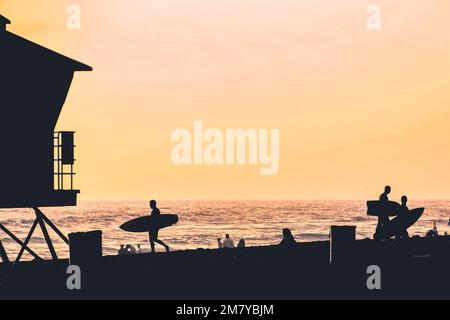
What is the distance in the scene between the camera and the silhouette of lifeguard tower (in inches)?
1115

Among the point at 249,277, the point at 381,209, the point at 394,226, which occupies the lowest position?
the point at 249,277

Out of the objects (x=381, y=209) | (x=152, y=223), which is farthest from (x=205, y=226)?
(x=381, y=209)

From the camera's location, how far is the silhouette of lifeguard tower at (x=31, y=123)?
2833 cm

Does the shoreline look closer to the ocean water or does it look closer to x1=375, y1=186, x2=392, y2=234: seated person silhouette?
x1=375, y1=186, x2=392, y2=234: seated person silhouette

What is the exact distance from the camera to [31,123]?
29.1 metres

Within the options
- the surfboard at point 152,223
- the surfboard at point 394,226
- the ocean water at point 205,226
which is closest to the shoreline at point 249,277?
the surfboard at point 394,226

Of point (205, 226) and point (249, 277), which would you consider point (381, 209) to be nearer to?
point (249, 277)

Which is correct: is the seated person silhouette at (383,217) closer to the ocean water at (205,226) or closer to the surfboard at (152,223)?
the surfboard at (152,223)

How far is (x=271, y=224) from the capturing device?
4560 inches

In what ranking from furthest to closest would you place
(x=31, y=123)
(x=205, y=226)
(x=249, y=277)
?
(x=205, y=226) → (x=31, y=123) → (x=249, y=277)

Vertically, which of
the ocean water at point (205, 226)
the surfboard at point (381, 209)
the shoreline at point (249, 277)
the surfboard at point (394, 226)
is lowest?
the ocean water at point (205, 226)

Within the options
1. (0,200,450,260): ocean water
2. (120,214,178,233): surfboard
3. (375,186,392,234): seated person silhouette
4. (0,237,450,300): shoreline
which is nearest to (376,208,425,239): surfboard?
(375,186,392,234): seated person silhouette

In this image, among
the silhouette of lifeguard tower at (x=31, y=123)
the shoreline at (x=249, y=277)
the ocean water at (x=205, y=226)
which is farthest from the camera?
the ocean water at (x=205, y=226)
